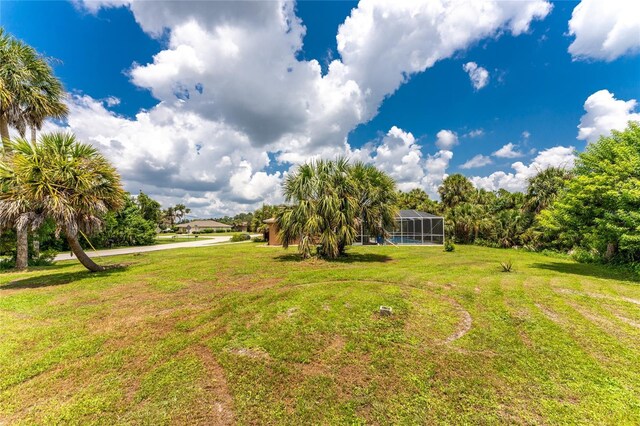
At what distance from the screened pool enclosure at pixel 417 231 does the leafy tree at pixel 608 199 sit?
11230mm

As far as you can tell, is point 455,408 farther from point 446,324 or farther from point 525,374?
point 446,324

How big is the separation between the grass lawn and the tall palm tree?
365 inches

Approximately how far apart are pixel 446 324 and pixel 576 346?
196 centimetres

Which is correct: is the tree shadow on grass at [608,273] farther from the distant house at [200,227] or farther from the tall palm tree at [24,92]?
the distant house at [200,227]

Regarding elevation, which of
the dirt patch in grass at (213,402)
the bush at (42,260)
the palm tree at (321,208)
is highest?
the palm tree at (321,208)

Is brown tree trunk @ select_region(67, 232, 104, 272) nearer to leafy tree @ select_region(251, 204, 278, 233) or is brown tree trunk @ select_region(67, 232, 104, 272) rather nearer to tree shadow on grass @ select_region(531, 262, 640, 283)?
tree shadow on grass @ select_region(531, 262, 640, 283)

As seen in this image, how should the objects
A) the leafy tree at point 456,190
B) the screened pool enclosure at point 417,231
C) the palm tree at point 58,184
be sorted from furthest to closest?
the leafy tree at point 456,190 → the screened pool enclosure at point 417,231 → the palm tree at point 58,184

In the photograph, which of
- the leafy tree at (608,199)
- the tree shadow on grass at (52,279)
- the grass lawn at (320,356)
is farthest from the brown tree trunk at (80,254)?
the leafy tree at (608,199)

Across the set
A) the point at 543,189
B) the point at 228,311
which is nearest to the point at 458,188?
the point at 543,189

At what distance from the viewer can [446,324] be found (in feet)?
16.3

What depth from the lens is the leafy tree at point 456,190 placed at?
30981 mm

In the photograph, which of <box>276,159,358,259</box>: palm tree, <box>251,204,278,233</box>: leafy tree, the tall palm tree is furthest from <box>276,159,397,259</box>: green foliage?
<box>251,204,278,233</box>: leafy tree

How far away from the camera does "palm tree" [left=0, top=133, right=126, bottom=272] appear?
8148mm

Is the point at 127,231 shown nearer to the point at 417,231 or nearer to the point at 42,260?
the point at 42,260
